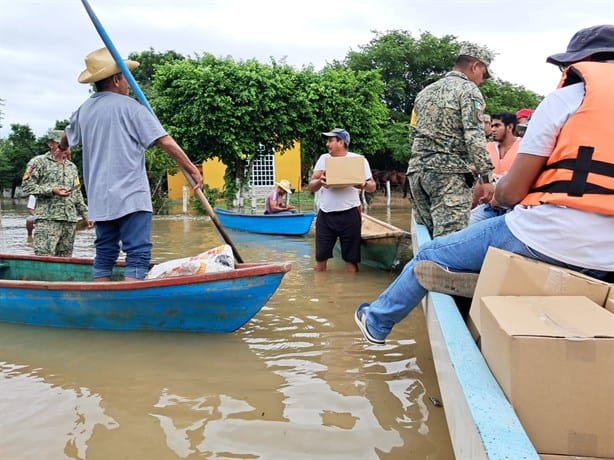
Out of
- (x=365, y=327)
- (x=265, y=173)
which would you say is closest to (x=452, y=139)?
(x=365, y=327)

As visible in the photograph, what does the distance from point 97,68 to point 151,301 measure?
1.70 meters

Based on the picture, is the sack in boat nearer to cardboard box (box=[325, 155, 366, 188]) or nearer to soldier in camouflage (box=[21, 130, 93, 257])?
soldier in camouflage (box=[21, 130, 93, 257])

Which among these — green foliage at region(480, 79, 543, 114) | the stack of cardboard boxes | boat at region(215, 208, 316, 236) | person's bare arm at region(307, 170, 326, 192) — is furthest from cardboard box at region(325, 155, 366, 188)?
A: green foliage at region(480, 79, 543, 114)

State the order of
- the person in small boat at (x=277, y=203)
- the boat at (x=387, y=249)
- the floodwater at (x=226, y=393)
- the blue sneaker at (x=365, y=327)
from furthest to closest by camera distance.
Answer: the person in small boat at (x=277, y=203) < the boat at (x=387, y=249) < the blue sneaker at (x=365, y=327) < the floodwater at (x=226, y=393)

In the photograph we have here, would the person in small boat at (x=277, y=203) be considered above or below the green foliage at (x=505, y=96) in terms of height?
below

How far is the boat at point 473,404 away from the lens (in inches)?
51.5

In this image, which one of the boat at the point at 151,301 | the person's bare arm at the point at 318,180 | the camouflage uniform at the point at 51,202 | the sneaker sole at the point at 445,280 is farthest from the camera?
the person's bare arm at the point at 318,180

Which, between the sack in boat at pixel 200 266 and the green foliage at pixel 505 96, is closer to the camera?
the sack in boat at pixel 200 266

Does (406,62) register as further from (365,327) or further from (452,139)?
(365,327)

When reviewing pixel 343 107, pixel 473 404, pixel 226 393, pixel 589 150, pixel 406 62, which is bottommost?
pixel 226 393

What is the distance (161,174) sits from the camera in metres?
22.2

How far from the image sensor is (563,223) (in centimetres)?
205

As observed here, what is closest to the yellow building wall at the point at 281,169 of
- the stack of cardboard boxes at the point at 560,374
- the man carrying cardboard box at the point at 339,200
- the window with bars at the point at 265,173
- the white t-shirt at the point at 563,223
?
the window with bars at the point at 265,173

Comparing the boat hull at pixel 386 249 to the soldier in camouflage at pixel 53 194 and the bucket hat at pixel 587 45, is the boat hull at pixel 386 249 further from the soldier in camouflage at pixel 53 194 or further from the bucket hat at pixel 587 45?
the bucket hat at pixel 587 45
